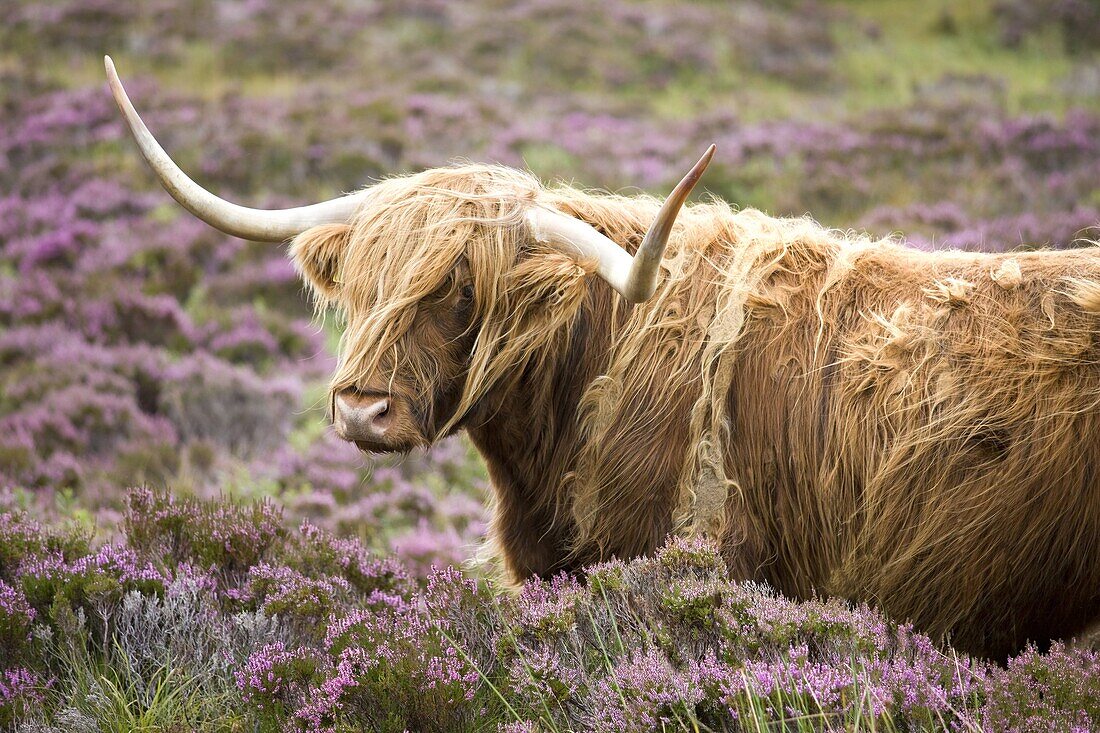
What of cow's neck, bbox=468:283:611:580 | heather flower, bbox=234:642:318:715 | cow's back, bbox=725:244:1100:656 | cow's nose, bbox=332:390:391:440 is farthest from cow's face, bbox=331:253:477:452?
cow's back, bbox=725:244:1100:656

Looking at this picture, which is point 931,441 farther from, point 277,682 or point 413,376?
point 277,682

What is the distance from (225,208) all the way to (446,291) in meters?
0.94

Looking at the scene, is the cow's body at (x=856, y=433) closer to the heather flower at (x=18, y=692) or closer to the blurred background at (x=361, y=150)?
the blurred background at (x=361, y=150)

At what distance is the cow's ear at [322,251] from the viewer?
318 cm

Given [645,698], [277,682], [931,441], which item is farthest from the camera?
[931,441]

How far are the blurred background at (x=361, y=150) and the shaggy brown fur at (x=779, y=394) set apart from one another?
2.80 ft

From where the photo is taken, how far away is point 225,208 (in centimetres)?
323

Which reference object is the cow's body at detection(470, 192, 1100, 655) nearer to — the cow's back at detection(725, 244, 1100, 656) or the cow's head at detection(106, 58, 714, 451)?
the cow's back at detection(725, 244, 1100, 656)

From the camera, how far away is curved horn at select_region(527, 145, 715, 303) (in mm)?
2341

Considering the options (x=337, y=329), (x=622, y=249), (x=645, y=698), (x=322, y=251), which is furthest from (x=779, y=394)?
(x=337, y=329)

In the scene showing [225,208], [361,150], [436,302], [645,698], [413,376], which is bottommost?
[645,698]

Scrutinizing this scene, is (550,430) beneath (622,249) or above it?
beneath

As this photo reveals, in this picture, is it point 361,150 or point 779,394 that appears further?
point 361,150

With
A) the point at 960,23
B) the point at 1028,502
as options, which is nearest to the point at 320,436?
the point at 1028,502
